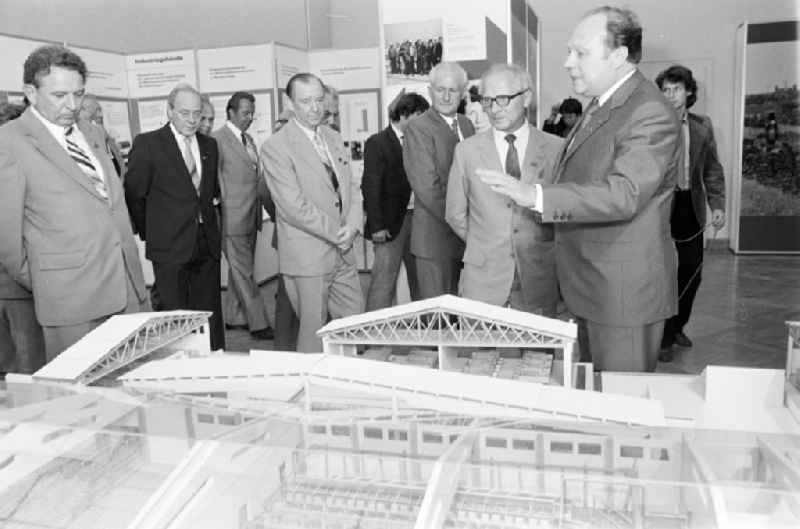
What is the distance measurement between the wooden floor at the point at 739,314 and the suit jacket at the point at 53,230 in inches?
101

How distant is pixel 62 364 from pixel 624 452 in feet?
5.11

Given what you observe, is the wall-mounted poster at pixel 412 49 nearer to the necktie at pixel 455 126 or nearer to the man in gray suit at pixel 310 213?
the necktie at pixel 455 126

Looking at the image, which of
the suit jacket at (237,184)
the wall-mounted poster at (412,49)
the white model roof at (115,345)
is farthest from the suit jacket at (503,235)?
the suit jacket at (237,184)

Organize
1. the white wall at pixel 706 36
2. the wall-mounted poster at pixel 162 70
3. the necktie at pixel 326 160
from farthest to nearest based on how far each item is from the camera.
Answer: the white wall at pixel 706 36, the wall-mounted poster at pixel 162 70, the necktie at pixel 326 160

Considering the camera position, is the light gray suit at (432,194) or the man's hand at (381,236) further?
the man's hand at (381,236)

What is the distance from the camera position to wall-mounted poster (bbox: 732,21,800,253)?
846 cm

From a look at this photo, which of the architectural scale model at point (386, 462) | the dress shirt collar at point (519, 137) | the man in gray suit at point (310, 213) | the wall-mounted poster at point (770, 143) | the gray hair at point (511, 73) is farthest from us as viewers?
the wall-mounted poster at point (770, 143)

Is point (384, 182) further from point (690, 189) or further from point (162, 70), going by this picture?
point (162, 70)

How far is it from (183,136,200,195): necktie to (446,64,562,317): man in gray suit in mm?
1723

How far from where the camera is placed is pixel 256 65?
713 centimetres

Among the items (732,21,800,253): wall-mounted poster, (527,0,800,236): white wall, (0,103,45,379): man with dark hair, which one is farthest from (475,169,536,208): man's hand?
(527,0,800,236): white wall

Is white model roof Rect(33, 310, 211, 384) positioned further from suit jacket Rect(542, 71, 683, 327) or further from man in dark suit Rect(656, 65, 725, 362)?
man in dark suit Rect(656, 65, 725, 362)

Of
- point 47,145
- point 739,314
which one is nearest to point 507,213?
point 47,145

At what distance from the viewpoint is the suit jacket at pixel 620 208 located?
7.84 feet
